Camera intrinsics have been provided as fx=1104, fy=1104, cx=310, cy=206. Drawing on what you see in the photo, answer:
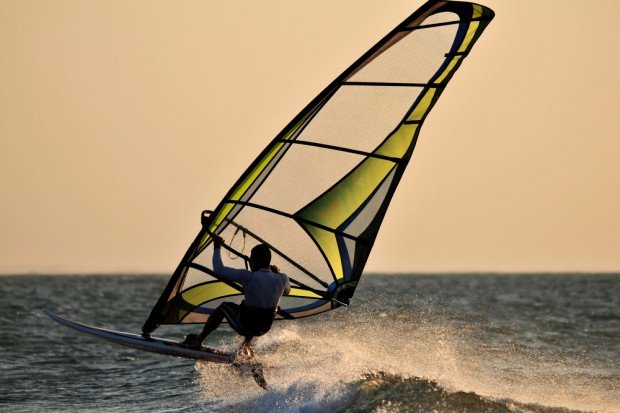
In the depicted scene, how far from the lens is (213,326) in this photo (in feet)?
26.1

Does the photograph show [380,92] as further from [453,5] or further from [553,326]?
[553,326]

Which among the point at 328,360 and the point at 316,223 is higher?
the point at 316,223

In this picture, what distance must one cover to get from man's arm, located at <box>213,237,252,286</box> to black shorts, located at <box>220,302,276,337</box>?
0.75 ft

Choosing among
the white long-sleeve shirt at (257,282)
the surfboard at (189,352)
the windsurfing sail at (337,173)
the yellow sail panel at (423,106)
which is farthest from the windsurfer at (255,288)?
the yellow sail panel at (423,106)

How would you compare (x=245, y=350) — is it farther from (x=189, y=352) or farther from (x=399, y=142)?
(x=399, y=142)

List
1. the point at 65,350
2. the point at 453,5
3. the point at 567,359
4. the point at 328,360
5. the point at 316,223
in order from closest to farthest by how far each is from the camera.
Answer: the point at 453,5, the point at 316,223, the point at 328,360, the point at 567,359, the point at 65,350

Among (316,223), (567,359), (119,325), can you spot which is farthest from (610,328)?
(316,223)

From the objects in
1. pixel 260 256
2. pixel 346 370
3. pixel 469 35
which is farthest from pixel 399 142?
pixel 346 370

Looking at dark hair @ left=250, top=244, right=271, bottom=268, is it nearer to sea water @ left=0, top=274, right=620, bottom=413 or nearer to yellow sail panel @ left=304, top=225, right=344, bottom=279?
yellow sail panel @ left=304, top=225, right=344, bottom=279

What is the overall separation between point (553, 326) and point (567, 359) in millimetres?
5148

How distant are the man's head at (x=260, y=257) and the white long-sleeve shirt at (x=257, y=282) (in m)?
0.04

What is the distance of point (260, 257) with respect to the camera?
7.70m

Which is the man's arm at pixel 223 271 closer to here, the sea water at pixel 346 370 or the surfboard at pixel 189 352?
the surfboard at pixel 189 352

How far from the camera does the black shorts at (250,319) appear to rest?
7750mm
